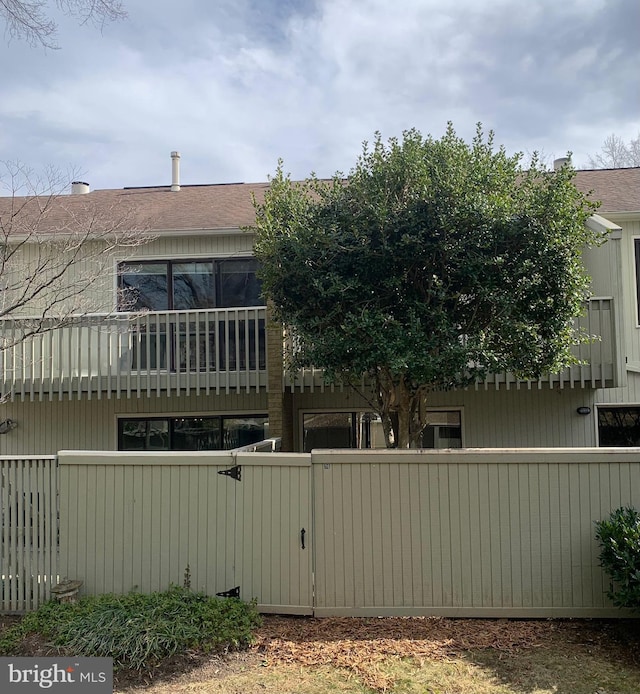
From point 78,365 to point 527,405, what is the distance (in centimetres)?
738

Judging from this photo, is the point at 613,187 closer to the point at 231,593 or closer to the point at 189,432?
the point at 189,432

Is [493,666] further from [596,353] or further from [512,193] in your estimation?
[596,353]

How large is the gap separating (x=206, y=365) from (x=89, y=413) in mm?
2901

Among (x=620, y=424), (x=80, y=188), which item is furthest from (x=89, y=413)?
(x=620, y=424)

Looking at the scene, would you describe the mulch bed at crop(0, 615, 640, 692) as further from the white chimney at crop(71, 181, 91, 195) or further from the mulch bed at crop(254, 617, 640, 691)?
the white chimney at crop(71, 181, 91, 195)

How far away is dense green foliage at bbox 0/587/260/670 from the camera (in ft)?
14.8

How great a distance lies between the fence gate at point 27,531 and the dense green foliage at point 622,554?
5.05 m

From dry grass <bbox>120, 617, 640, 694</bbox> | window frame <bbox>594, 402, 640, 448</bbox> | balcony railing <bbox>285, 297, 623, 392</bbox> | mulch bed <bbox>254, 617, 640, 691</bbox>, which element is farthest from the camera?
window frame <bbox>594, 402, 640, 448</bbox>

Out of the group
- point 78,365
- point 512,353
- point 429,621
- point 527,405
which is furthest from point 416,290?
point 78,365

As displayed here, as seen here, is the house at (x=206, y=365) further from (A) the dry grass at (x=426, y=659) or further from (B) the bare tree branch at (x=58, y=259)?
(A) the dry grass at (x=426, y=659)

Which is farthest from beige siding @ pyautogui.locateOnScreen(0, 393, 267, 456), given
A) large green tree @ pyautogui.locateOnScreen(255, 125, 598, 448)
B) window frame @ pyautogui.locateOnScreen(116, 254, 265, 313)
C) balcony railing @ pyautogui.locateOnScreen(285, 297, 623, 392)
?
large green tree @ pyautogui.locateOnScreen(255, 125, 598, 448)

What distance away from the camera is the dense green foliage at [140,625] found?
14.8ft

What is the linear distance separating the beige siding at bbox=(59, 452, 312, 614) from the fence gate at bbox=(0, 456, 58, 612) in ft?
0.43

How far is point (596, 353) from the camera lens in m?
8.30
